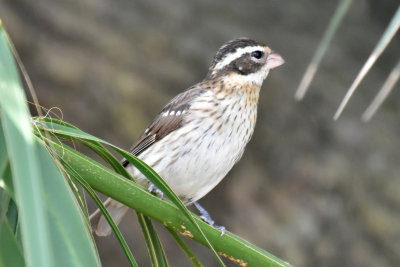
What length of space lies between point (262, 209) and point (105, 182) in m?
4.86

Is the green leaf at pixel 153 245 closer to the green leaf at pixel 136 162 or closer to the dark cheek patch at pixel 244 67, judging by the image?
the green leaf at pixel 136 162

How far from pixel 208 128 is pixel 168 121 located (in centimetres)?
29

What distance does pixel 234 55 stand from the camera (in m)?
4.33

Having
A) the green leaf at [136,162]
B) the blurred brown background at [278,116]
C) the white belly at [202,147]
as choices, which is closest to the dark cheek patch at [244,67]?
the white belly at [202,147]

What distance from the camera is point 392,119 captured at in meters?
7.31

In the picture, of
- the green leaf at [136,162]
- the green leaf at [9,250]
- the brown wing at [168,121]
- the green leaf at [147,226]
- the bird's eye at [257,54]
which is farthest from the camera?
the bird's eye at [257,54]

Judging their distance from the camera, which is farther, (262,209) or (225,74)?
(262,209)

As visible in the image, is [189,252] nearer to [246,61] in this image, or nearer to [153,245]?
[153,245]

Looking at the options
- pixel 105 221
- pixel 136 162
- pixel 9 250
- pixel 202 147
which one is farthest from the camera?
pixel 202 147

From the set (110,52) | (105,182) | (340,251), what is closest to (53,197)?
(105,182)

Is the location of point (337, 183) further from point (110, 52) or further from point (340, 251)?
point (110, 52)

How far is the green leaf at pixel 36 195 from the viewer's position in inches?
53.3

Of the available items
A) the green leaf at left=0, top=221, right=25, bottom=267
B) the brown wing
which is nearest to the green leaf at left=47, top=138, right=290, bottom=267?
the green leaf at left=0, top=221, right=25, bottom=267

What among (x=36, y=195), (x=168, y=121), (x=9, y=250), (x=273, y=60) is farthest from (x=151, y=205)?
(x=273, y=60)
